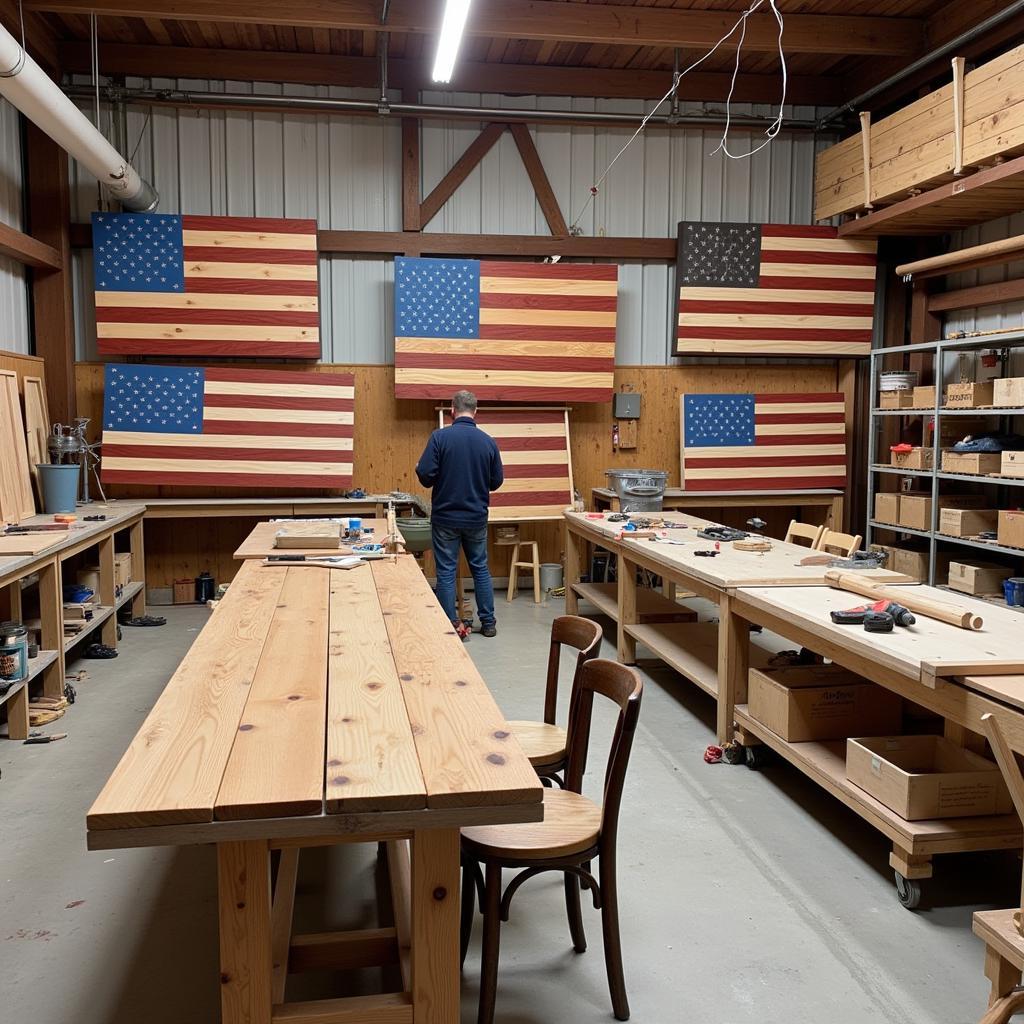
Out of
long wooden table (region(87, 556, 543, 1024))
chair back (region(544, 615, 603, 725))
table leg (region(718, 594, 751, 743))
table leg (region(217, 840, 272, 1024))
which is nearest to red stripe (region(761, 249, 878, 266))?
table leg (region(718, 594, 751, 743))

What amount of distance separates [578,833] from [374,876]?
1.14 m

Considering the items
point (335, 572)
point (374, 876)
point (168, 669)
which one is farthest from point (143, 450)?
point (374, 876)

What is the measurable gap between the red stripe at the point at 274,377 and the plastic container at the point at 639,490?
2501mm

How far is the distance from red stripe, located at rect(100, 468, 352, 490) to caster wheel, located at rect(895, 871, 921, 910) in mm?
5967

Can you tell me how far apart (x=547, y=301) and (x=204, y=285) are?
2970mm

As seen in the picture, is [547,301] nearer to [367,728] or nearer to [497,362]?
[497,362]

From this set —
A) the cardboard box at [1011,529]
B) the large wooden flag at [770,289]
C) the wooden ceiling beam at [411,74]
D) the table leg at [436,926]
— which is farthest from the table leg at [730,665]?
the wooden ceiling beam at [411,74]

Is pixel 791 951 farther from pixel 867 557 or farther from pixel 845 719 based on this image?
pixel 867 557

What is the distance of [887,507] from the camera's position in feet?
26.1

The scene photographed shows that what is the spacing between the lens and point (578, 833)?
2357 mm

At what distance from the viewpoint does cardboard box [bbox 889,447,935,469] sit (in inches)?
297

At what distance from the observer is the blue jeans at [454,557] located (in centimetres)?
666

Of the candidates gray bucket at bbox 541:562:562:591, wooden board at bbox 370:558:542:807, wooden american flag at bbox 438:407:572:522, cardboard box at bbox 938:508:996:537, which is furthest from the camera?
gray bucket at bbox 541:562:562:591

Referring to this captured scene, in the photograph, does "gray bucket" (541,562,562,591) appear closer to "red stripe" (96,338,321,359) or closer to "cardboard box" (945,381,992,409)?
"red stripe" (96,338,321,359)
